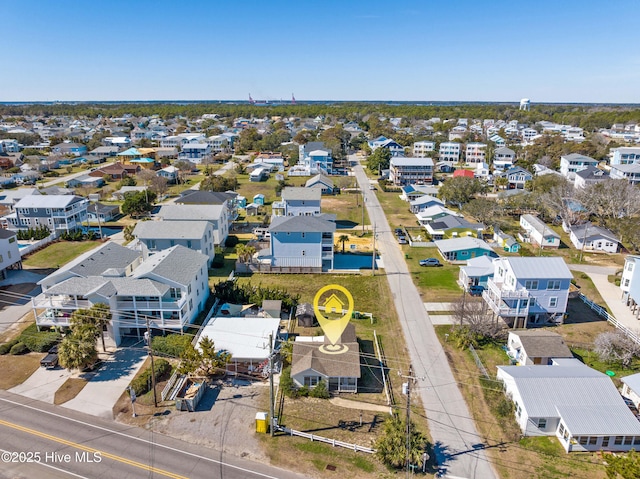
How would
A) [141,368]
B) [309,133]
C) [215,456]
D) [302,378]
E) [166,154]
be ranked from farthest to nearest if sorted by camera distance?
[309,133], [166,154], [141,368], [302,378], [215,456]

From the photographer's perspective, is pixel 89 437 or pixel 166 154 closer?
pixel 89 437

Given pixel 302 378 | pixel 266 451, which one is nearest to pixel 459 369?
pixel 302 378

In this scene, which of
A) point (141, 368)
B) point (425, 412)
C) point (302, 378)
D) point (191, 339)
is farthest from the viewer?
point (191, 339)

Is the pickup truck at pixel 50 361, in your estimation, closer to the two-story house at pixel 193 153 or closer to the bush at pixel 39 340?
the bush at pixel 39 340

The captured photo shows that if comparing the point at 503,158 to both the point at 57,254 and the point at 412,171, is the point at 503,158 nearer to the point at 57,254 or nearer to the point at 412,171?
the point at 412,171

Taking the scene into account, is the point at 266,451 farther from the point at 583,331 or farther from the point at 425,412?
the point at 583,331

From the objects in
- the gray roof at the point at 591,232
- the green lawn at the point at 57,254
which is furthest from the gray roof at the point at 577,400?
the green lawn at the point at 57,254

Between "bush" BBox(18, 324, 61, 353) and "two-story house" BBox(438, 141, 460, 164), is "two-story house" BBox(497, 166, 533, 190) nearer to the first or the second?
"two-story house" BBox(438, 141, 460, 164)
